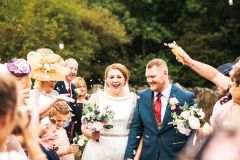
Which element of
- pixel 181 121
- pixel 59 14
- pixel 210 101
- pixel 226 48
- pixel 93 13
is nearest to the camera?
pixel 181 121

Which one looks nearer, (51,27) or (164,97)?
(164,97)

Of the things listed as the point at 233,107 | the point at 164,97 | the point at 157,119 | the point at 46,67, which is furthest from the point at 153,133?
the point at 233,107

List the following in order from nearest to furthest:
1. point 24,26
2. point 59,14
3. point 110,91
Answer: point 110,91 < point 24,26 < point 59,14

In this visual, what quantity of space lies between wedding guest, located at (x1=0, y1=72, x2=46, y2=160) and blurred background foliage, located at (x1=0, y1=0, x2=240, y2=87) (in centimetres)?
2373

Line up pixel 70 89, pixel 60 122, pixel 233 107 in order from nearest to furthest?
1. pixel 233 107
2. pixel 60 122
3. pixel 70 89

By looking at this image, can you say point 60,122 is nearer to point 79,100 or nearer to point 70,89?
point 70,89

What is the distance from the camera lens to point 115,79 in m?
7.50

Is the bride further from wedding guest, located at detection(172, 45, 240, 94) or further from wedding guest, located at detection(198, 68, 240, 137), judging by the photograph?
wedding guest, located at detection(198, 68, 240, 137)

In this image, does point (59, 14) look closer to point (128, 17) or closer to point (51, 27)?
point (51, 27)

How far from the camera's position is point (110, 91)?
7.63 m

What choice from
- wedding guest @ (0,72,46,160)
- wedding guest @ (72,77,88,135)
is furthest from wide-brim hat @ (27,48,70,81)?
wedding guest @ (0,72,46,160)

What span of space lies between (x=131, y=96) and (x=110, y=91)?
27cm

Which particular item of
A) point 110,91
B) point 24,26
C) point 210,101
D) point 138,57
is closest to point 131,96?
point 110,91

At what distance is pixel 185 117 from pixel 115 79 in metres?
1.10
